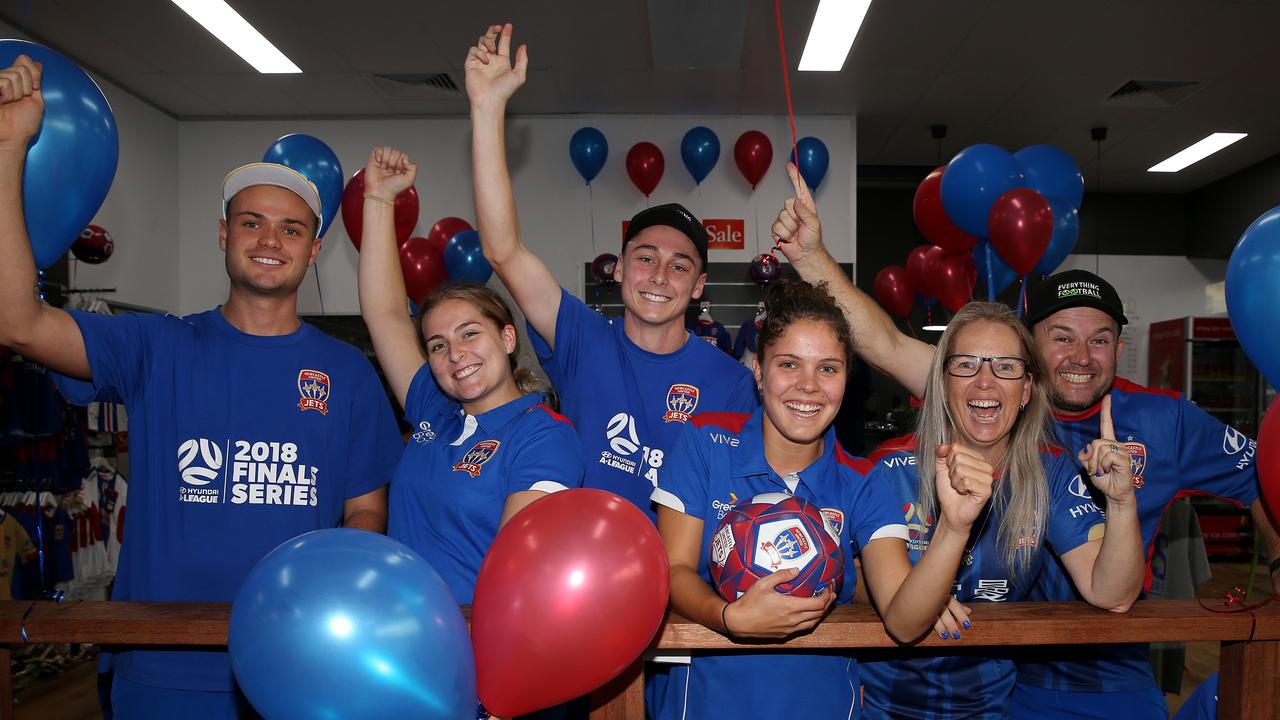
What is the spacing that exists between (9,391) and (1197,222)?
1073 centimetres

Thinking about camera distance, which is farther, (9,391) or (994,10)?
(994,10)

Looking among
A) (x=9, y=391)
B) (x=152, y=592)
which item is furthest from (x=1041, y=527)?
(x=9, y=391)

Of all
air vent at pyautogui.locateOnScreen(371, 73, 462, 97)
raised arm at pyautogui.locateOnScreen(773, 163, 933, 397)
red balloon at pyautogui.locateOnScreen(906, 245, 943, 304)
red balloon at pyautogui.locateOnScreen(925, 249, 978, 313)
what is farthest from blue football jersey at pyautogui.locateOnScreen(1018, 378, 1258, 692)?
air vent at pyautogui.locateOnScreen(371, 73, 462, 97)

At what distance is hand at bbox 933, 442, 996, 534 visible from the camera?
52.7 inches

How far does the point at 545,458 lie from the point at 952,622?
31.1 inches

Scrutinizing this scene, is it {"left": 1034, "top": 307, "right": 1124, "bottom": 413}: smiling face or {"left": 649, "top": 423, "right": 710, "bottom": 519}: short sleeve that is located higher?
{"left": 1034, "top": 307, "right": 1124, "bottom": 413}: smiling face

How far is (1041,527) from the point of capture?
66.6 inches

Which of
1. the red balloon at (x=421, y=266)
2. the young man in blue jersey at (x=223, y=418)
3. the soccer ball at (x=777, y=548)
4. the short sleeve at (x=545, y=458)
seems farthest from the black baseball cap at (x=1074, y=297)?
the red balloon at (x=421, y=266)

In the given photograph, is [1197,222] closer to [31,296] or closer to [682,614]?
[682,614]

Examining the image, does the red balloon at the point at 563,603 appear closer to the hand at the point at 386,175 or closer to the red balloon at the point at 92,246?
the hand at the point at 386,175

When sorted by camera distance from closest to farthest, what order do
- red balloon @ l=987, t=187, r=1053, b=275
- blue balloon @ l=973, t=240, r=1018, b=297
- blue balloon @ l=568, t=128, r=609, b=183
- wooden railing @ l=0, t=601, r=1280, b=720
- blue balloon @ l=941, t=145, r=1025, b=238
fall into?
1. wooden railing @ l=0, t=601, r=1280, b=720
2. red balloon @ l=987, t=187, r=1053, b=275
3. blue balloon @ l=941, t=145, r=1025, b=238
4. blue balloon @ l=973, t=240, r=1018, b=297
5. blue balloon @ l=568, t=128, r=609, b=183

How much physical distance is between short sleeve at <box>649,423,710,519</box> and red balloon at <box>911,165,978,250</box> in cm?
316

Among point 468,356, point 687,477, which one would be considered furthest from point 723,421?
point 468,356

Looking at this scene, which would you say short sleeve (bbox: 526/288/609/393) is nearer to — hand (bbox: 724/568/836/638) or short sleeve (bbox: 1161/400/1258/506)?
hand (bbox: 724/568/836/638)
